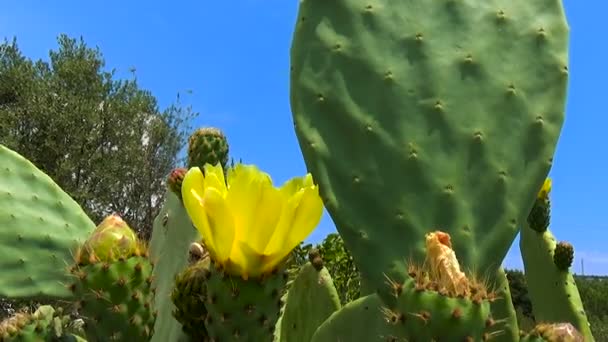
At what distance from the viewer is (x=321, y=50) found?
65.6 inches

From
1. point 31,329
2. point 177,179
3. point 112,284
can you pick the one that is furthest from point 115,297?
point 177,179

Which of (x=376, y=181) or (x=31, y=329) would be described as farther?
(x=376, y=181)

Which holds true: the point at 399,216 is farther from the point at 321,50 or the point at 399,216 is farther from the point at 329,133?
the point at 321,50

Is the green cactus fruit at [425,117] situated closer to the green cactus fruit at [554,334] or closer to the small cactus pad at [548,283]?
the green cactus fruit at [554,334]

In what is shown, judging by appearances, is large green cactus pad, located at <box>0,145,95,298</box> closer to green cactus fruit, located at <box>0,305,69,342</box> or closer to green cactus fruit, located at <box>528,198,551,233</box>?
green cactus fruit, located at <box>0,305,69,342</box>

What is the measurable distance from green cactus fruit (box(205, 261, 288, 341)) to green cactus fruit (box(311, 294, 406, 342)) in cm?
39

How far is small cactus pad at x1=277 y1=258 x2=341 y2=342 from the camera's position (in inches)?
82.3

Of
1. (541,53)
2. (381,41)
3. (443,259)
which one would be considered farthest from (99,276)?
(541,53)

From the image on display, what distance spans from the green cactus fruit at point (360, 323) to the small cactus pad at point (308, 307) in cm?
45

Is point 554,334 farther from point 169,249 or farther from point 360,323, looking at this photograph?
point 169,249

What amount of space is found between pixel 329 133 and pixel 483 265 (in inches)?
14.0

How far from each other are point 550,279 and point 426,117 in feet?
4.59

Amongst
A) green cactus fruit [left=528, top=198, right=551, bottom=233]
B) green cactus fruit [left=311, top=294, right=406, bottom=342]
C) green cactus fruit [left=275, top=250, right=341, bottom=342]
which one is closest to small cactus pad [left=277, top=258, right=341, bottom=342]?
green cactus fruit [left=275, top=250, right=341, bottom=342]

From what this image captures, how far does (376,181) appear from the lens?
1561mm
